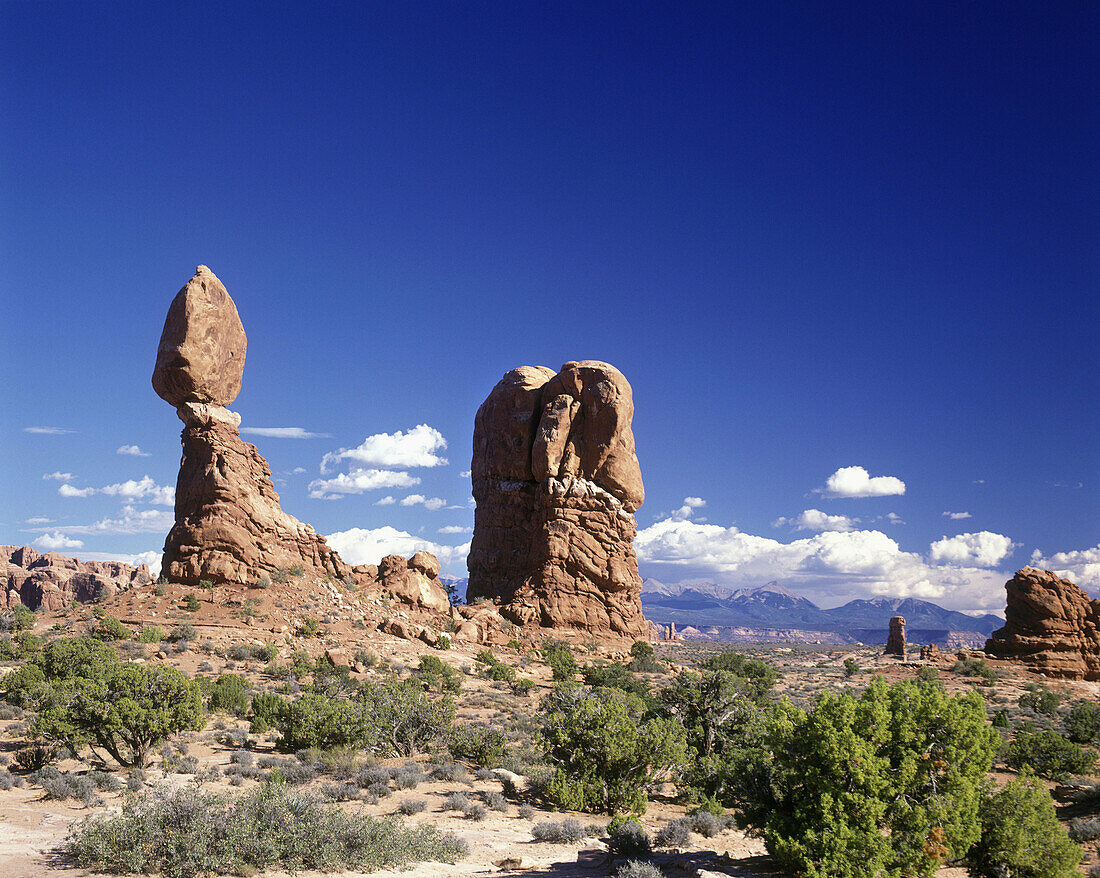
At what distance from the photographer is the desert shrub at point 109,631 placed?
25.9 m

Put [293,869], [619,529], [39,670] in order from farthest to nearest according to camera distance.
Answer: [619,529]
[39,670]
[293,869]

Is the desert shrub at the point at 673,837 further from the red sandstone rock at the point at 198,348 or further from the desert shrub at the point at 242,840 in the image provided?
the red sandstone rock at the point at 198,348

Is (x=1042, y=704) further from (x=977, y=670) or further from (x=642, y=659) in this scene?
(x=642, y=659)

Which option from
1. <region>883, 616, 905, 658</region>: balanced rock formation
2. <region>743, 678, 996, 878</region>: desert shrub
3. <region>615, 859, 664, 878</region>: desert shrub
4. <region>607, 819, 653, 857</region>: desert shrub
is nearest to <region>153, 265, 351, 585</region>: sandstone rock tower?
<region>607, 819, 653, 857</region>: desert shrub

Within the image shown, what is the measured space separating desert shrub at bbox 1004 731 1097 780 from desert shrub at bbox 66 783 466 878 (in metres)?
16.4

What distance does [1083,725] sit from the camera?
902 inches

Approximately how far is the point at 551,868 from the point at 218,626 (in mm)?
22517

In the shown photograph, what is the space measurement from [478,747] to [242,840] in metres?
9.00

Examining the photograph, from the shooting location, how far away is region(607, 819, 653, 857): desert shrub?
34.7ft

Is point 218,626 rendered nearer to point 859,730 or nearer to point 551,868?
point 551,868

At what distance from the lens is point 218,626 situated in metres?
28.1

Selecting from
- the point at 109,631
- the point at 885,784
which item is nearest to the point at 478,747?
the point at 885,784

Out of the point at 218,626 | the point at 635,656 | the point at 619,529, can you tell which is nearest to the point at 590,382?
the point at 619,529

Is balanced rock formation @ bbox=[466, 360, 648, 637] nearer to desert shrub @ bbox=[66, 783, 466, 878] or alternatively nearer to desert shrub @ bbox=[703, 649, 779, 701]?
desert shrub @ bbox=[703, 649, 779, 701]
